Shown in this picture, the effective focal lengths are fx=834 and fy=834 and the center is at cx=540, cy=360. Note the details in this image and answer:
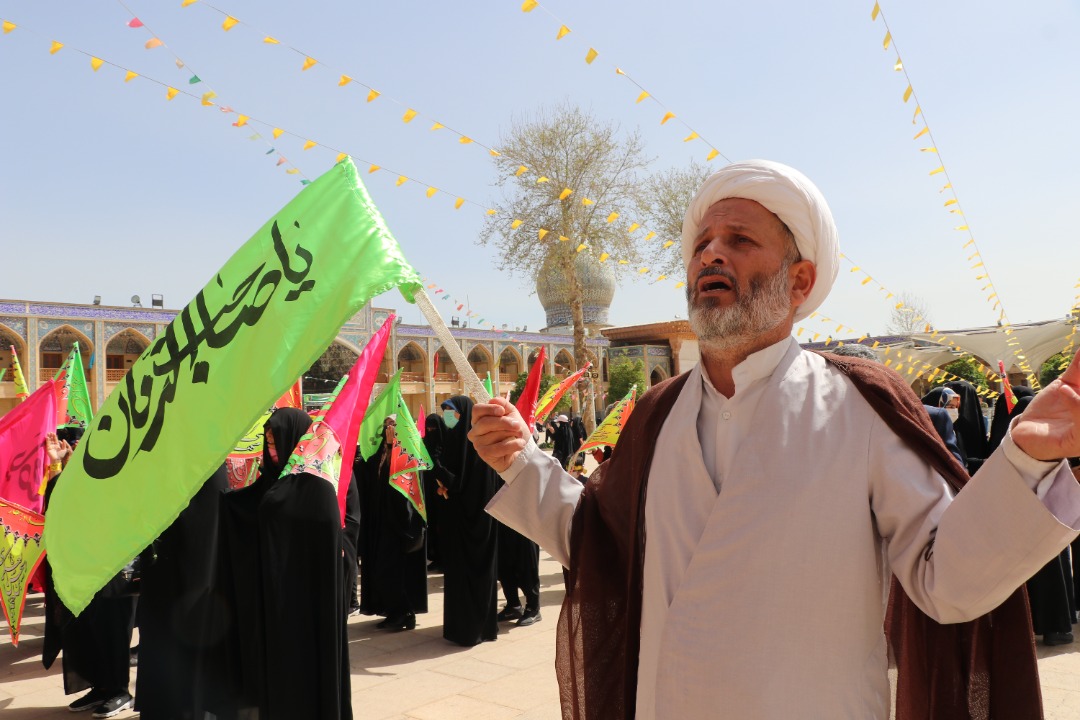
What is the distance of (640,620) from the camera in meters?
1.60

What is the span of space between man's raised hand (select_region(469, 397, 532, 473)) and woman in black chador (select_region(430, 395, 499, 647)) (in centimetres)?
343

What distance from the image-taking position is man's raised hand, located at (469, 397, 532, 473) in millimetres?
1638

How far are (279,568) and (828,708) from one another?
96.3 inches

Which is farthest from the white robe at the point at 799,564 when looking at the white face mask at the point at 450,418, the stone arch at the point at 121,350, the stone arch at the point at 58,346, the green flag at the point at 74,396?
the stone arch at the point at 121,350

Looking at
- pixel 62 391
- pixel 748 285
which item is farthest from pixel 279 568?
pixel 62 391

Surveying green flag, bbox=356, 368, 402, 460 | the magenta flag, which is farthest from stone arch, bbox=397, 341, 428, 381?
the magenta flag

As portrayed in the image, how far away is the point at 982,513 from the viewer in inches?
47.1

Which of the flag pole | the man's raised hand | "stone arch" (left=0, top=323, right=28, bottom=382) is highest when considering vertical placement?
"stone arch" (left=0, top=323, right=28, bottom=382)

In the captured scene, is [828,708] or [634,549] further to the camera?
[634,549]

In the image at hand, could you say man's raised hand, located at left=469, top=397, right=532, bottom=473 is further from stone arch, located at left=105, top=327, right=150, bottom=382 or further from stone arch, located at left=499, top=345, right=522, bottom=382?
stone arch, located at left=499, top=345, right=522, bottom=382

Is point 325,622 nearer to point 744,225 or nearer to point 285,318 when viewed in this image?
point 285,318

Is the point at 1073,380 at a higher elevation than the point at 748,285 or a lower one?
lower

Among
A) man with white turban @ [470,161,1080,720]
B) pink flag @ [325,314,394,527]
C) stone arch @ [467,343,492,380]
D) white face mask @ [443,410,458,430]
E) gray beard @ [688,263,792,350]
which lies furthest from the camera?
stone arch @ [467,343,492,380]

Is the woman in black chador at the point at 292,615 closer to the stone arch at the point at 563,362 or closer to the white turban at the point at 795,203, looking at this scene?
the white turban at the point at 795,203
